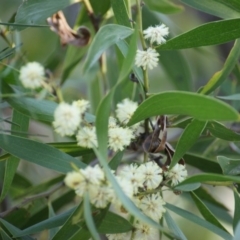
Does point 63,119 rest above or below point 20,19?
below

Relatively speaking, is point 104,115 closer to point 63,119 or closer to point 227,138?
point 63,119

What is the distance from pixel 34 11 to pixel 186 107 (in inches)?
12.8

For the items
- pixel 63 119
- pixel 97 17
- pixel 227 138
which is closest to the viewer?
pixel 63 119

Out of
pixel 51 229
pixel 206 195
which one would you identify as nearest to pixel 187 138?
pixel 51 229

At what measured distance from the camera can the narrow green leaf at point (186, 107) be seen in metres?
0.53

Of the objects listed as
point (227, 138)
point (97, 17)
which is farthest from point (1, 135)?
point (97, 17)

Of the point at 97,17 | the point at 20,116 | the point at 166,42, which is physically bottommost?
the point at 20,116

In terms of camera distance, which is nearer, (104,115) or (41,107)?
(104,115)

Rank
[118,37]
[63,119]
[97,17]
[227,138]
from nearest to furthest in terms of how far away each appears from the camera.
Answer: [63,119], [118,37], [227,138], [97,17]

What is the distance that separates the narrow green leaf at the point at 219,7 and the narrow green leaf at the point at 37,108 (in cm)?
23

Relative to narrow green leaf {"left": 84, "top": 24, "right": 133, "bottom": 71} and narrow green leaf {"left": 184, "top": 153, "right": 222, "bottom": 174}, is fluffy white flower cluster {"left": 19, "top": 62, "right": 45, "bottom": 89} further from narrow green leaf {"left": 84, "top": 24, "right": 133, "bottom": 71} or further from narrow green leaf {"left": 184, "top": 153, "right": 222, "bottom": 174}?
narrow green leaf {"left": 184, "top": 153, "right": 222, "bottom": 174}

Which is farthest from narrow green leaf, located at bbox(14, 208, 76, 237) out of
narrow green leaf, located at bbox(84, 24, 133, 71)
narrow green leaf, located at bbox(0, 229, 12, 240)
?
narrow green leaf, located at bbox(84, 24, 133, 71)

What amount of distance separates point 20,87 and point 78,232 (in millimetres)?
206

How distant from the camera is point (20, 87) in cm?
74
